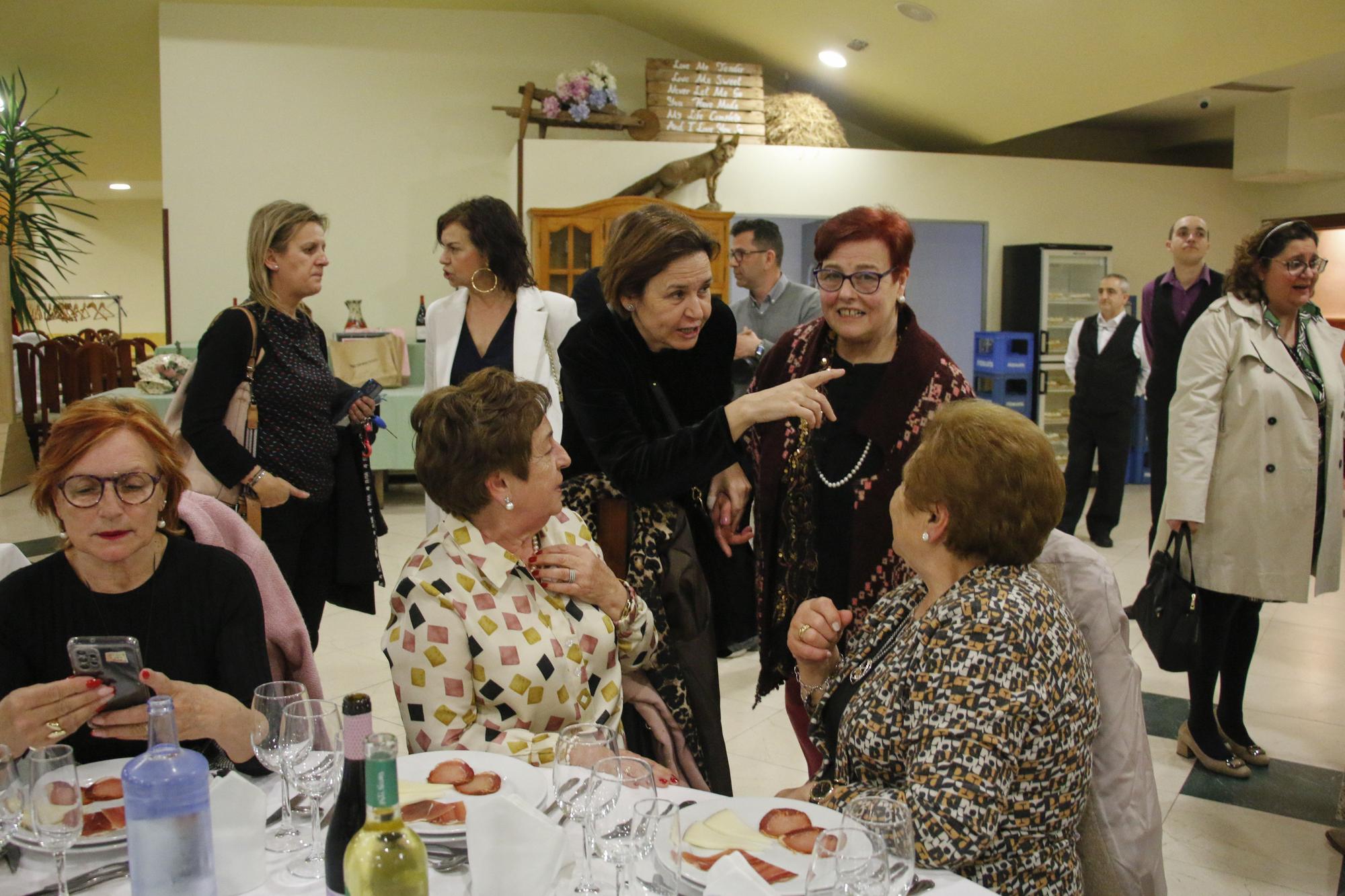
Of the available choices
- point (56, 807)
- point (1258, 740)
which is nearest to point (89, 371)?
point (56, 807)

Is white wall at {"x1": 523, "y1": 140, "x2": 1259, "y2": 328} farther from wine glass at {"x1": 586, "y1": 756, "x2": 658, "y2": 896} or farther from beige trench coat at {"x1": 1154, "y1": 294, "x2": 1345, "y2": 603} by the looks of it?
wine glass at {"x1": 586, "y1": 756, "x2": 658, "y2": 896}

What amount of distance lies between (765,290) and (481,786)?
3.33 m

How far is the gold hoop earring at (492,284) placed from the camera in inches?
132

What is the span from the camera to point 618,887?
1236 millimetres

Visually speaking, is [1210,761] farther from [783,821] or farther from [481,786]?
[481,786]

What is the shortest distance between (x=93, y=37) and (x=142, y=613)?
8.76 m

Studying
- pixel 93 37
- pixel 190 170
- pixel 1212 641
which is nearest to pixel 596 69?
pixel 190 170

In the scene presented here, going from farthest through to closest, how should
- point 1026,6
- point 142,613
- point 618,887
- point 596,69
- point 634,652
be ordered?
point 596,69 < point 1026,6 < point 634,652 < point 142,613 < point 618,887

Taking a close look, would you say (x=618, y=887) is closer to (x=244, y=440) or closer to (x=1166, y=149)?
(x=244, y=440)

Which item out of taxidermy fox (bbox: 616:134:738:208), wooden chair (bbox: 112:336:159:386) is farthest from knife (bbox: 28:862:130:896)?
wooden chair (bbox: 112:336:159:386)

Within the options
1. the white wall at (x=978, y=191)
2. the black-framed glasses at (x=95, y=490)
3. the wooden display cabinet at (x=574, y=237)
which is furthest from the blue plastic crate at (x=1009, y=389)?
the black-framed glasses at (x=95, y=490)

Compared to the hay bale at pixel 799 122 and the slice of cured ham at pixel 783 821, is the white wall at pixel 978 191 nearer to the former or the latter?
the hay bale at pixel 799 122

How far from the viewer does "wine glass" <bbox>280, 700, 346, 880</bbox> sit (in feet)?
4.45

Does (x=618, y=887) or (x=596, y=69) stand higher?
(x=596, y=69)
